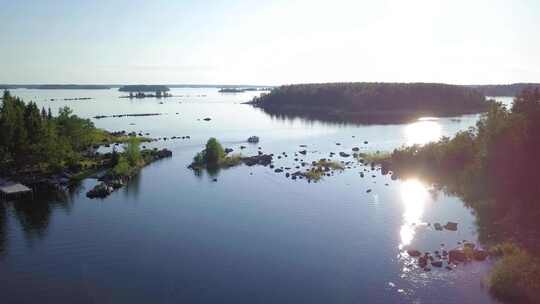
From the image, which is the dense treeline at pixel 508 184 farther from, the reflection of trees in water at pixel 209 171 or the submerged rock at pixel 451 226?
the reflection of trees in water at pixel 209 171

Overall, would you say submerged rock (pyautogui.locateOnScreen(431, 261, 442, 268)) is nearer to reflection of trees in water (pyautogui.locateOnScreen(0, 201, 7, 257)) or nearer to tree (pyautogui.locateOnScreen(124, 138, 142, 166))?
reflection of trees in water (pyautogui.locateOnScreen(0, 201, 7, 257))

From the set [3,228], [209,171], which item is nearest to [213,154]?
[209,171]

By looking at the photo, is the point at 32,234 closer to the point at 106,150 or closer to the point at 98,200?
the point at 98,200

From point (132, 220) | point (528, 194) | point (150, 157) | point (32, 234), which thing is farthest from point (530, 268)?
point (150, 157)

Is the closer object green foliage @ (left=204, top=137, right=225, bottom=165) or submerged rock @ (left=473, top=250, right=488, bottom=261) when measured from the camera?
submerged rock @ (left=473, top=250, right=488, bottom=261)

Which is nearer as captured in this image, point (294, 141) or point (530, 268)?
point (530, 268)

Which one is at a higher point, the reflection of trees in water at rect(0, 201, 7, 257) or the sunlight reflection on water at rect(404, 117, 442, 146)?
the sunlight reflection on water at rect(404, 117, 442, 146)

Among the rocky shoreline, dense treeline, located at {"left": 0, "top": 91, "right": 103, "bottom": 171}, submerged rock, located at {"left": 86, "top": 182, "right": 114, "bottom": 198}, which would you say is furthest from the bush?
dense treeline, located at {"left": 0, "top": 91, "right": 103, "bottom": 171}

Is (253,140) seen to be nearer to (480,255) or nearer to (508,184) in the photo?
(508,184)
